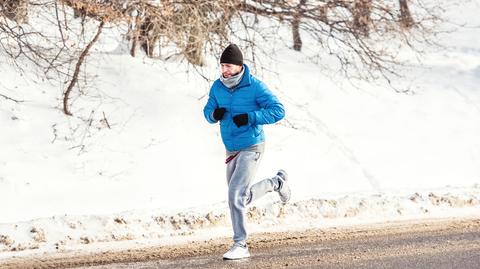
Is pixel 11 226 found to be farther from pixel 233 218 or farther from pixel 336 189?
pixel 336 189

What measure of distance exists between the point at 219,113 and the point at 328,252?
4.66ft

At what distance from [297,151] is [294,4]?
2224 millimetres

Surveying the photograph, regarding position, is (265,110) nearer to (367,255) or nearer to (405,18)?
(367,255)

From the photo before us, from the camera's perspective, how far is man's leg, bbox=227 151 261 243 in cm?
672

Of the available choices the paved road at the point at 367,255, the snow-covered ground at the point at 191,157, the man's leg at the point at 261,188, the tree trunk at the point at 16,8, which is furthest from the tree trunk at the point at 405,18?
the man's leg at the point at 261,188

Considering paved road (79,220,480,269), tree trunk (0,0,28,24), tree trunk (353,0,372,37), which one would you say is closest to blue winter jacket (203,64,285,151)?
paved road (79,220,480,269)

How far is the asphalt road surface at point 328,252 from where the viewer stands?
21.5 ft

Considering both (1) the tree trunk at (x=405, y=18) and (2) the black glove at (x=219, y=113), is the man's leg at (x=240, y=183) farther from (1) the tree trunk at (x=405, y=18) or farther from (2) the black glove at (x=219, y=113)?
(1) the tree trunk at (x=405, y=18)

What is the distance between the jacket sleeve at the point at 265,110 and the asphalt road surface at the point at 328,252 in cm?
105

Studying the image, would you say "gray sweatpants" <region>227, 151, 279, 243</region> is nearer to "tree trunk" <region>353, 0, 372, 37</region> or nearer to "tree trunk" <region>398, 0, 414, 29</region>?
"tree trunk" <region>353, 0, 372, 37</region>

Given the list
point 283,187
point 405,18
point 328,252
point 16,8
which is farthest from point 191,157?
point 328,252

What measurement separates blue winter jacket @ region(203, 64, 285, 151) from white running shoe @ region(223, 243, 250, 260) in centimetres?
75

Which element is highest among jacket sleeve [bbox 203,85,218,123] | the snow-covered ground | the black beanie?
the black beanie

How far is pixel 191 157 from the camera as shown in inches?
481
